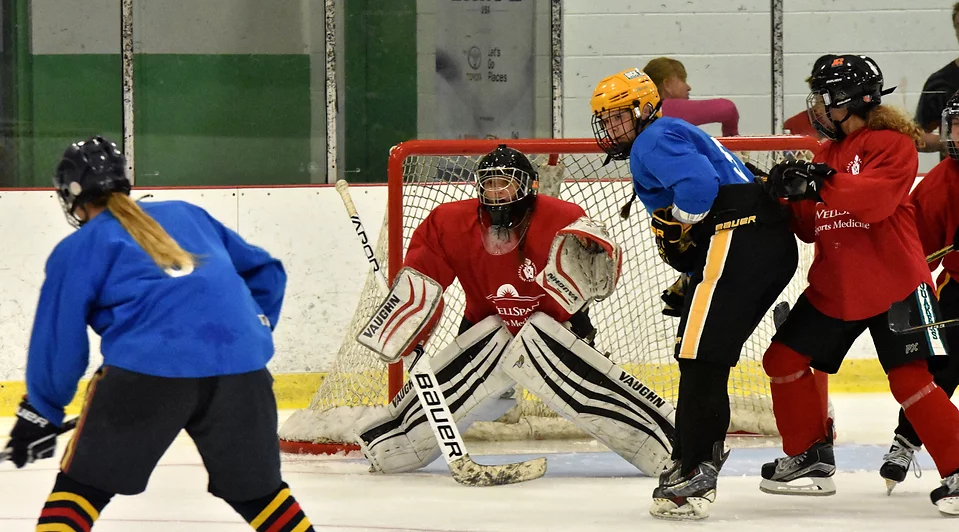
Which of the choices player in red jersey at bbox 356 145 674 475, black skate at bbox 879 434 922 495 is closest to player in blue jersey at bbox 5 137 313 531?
player in red jersey at bbox 356 145 674 475

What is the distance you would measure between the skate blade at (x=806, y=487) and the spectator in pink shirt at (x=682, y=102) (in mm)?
1952

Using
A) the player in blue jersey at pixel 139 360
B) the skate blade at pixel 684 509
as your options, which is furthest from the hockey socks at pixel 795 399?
the player in blue jersey at pixel 139 360

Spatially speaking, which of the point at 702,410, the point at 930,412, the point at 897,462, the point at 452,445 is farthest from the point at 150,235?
the point at 897,462

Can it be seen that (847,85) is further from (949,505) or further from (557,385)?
(557,385)

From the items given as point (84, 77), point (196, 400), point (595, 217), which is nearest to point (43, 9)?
point (84, 77)

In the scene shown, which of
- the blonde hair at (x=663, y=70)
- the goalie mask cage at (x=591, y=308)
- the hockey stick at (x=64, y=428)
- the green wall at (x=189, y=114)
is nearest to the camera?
the hockey stick at (x=64, y=428)

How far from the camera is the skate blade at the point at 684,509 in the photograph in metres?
2.85

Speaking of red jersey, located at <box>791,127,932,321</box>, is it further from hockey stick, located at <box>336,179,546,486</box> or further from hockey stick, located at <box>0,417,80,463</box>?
hockey stick, located at <box>0,417,80,463</box>

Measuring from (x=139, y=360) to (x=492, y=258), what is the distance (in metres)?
1.68

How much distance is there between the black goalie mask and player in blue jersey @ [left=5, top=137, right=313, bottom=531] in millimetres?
1451

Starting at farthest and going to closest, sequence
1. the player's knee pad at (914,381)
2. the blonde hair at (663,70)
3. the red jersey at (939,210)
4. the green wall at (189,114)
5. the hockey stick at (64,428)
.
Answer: the green wall at (189,114), the blonde hair at (663,70), the red jersey at (939,210), the player's knee pad at (914,381), the hockey stick at (64,428)

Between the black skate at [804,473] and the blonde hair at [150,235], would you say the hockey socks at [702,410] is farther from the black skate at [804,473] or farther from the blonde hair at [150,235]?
the blonde hair at [150,235]

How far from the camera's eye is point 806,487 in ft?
10.3

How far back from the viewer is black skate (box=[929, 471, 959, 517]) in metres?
2.82
